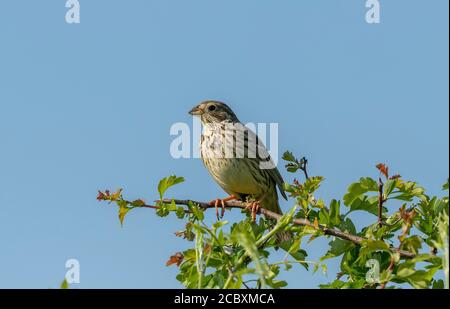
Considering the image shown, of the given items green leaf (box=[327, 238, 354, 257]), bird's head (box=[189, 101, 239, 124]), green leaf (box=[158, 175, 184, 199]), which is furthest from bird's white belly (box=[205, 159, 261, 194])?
green leaf (box=[327, 238, 354, 257])

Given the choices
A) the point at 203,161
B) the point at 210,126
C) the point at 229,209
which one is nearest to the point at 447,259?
the point at 229,209

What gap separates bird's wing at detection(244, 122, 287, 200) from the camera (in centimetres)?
859

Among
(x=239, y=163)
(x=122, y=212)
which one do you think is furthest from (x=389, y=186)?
(x=239, y=163)

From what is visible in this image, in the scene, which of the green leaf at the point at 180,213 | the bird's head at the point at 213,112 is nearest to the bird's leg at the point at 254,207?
the green leaf at the point at 180,213

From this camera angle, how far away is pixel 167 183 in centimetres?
401

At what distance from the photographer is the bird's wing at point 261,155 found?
859 cm

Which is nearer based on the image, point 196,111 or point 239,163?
point 239,163

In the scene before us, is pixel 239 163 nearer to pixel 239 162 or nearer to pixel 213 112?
pixel 239 162

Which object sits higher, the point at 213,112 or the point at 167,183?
the point at 213,112

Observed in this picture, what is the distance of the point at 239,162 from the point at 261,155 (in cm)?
56
